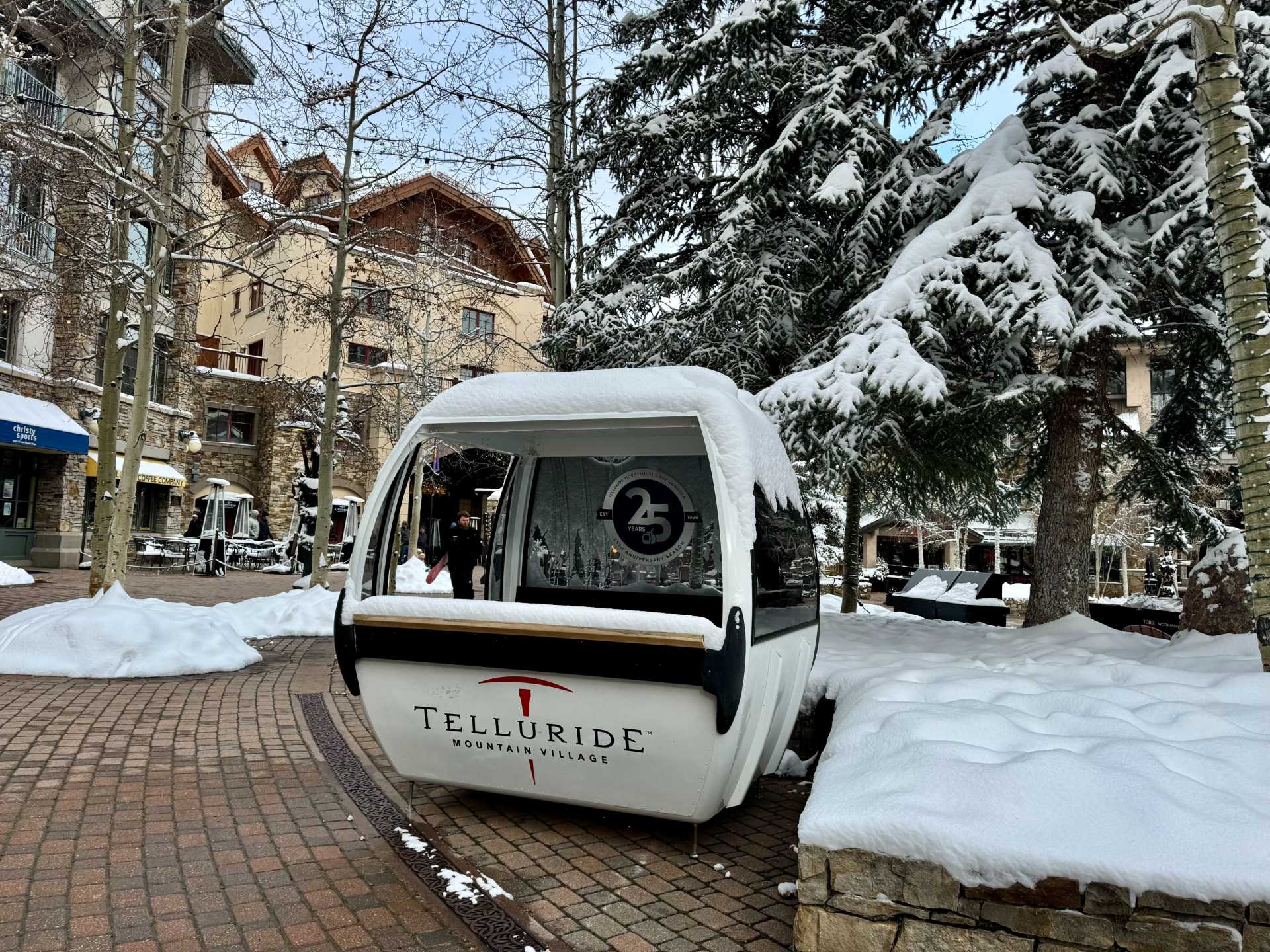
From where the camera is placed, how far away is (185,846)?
4.02m

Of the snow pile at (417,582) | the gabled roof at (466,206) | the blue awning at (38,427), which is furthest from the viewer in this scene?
the snow pile at (417,582)

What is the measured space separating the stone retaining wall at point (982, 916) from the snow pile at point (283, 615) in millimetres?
10037

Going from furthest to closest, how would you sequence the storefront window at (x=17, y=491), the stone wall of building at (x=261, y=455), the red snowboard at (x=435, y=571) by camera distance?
1. the stone wall of building at (x=261, y=455)
2. the storefront window at (x=17, y=491)
3. the red snowboard at (x=435, y=571)

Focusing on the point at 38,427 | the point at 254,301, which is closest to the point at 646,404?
the point at 38,427

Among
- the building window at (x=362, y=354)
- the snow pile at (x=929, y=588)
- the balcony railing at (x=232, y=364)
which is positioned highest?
the building window at (x=362, y=354)

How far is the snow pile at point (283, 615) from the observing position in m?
11.5

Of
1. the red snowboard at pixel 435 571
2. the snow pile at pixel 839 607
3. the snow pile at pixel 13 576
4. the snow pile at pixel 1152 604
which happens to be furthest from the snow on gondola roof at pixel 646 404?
the snow pile at pixel 13 576

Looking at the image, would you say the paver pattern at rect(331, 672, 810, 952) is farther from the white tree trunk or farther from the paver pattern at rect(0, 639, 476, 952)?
the white tree trunk

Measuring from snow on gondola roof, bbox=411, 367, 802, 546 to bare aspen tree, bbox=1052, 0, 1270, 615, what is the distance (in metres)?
2.98

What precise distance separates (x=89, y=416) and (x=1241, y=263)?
2387 centimetres

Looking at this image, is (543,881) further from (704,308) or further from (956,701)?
(704,308)

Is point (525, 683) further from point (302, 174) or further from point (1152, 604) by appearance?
point (1152, 604)

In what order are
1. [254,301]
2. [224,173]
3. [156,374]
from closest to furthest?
1. [224,173]
2. [156,374]
3. [254,301]

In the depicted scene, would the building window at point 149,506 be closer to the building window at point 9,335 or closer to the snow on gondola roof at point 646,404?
the building window at point 9,335
